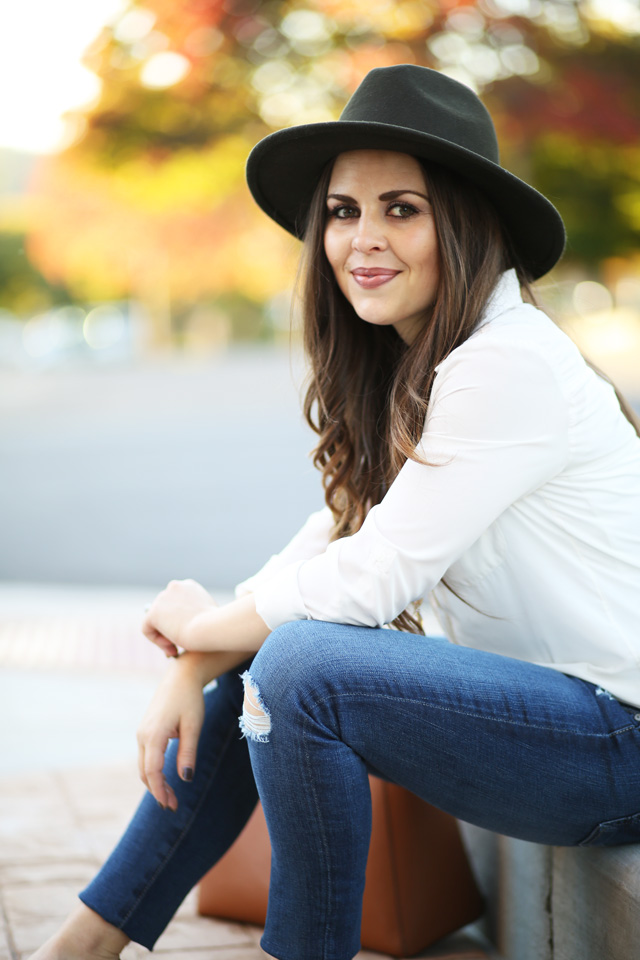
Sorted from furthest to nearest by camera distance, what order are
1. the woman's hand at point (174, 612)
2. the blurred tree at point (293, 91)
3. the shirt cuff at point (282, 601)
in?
the blurred tree at point (293, 91) → the woman's hand at point (174, 612) → the shirt cuff at point (282, 601)

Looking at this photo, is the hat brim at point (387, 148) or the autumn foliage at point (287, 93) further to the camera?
the autumn foliage at point (287, 93)

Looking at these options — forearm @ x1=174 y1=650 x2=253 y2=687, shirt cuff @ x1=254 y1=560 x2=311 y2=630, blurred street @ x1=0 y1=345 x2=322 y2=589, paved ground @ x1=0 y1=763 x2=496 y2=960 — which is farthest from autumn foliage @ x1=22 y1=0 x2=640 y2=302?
shirt cuff @ x1=254 y1=560 x2=311 y2=630

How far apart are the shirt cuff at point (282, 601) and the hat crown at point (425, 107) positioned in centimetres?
72

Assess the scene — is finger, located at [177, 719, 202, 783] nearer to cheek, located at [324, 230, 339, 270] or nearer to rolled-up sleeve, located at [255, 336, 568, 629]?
rolled-up sleeve, located at [255, 336, 568, 629]

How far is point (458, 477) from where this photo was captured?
1472 millimetres

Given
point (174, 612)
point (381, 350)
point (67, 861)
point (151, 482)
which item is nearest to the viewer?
point (174, 612)

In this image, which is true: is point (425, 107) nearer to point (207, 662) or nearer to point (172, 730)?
point (207, 662)

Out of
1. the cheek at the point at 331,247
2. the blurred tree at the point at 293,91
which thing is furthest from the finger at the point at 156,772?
the blurred tree at the point at 293,91

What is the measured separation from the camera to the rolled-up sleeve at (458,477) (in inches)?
57.9

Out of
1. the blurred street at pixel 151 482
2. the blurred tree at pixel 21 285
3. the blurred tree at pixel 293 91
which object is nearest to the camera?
the blurred street at pixel 151 482

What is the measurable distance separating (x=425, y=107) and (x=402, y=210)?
0.16 m

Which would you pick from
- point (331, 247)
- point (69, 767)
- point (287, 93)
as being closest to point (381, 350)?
point (331, 247)

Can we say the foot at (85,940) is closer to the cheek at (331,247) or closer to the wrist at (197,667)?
the wrist at (197,667)

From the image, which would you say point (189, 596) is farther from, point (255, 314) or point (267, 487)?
point (255, 314)
